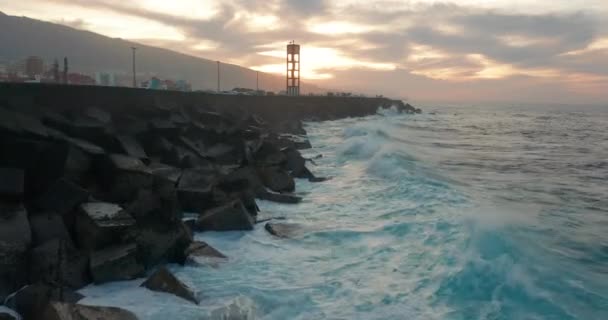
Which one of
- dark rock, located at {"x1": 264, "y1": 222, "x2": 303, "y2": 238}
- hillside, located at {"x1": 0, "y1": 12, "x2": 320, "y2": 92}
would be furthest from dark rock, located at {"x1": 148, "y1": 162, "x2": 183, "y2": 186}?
hillside, located at {"x1": 0, "y1": 12, "x2": 320, "y2": 92}

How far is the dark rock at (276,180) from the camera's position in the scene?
1012 centimetres

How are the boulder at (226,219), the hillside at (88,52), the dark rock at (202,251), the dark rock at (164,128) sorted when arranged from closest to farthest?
the dark rock at (202,251), the boulder at (226,219), the dark rock at (164,128), the hillside at (88,52)

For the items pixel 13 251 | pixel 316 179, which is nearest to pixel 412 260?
pixel 13 251

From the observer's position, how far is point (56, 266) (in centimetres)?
457

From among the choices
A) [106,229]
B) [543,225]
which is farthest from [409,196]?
[106,229]

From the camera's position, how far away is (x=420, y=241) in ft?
23.0

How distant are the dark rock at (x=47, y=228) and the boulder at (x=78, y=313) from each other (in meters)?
1.49

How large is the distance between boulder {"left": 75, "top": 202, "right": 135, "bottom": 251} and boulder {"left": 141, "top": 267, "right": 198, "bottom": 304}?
71cm

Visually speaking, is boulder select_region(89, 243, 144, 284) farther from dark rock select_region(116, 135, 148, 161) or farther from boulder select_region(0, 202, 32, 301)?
dark rock select_region(116, 135, 148, 161)

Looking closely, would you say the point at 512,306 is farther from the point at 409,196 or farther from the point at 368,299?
the point at 409,196

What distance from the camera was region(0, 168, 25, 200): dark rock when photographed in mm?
5059

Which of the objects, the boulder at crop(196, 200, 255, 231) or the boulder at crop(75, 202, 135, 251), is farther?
the boulder at crop(196, 200, 255, 231)

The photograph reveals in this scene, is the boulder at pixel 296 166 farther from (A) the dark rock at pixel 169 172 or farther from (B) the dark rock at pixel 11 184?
(B) the dark rock at pixel 11 184

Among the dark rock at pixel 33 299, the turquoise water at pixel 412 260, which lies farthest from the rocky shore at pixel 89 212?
the turquoise water at pixel 412 260
